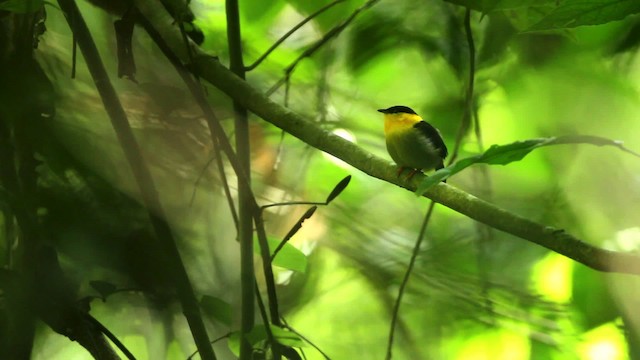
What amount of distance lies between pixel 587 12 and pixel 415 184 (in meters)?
0.17

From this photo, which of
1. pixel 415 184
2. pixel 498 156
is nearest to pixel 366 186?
pixel 415 184

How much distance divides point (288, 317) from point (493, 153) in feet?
1.08

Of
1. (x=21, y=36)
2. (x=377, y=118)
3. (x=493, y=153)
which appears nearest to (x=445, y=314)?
(x=377, y=118)

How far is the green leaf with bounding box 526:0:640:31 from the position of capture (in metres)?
0.43

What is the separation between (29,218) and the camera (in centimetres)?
55

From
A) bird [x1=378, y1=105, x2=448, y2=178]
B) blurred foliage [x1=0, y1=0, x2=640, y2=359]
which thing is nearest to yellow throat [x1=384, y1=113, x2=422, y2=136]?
bird [x1=378, y1=105, x2=448, y2=178]

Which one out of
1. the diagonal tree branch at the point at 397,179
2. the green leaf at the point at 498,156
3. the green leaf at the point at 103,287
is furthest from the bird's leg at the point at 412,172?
the green leaf at the point at 103,287

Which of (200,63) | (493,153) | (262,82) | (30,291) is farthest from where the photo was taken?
(262,82)

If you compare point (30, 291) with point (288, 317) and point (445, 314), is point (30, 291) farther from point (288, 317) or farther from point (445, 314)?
point (445, 314)

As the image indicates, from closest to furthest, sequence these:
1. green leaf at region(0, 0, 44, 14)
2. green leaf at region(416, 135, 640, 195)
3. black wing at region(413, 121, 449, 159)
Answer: green leaf at region(416, 135, 640, 195)
green leaf at region(0, 0, 44, 14)
black wing at region(413, 121, 449, 159)

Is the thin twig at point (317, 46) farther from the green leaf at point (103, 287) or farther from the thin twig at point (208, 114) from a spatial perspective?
the green leaf at point (103, 287)

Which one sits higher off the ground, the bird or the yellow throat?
the yellow throat

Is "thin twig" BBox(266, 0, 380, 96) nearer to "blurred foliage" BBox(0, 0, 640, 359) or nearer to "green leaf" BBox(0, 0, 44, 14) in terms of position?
"blurred foliage" BBox(0, 0, 640, 359)

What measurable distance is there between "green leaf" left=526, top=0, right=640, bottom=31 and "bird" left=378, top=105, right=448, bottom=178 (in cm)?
18
